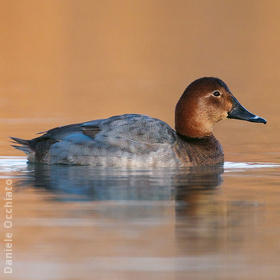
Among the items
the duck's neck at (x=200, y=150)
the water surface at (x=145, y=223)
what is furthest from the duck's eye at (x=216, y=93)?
the water surface at (x=145, y=223)

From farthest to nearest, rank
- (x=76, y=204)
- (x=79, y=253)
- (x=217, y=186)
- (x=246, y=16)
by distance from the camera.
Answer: (x=246, y=16) → (x=217, y=186) → (x=76, y=204) → (x=79, y=253)

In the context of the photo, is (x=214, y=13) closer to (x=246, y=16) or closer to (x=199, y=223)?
(x=246, y=16)

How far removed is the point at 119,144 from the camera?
9.82m

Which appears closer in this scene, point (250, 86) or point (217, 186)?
point (217, 186)

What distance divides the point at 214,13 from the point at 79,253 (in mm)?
34093

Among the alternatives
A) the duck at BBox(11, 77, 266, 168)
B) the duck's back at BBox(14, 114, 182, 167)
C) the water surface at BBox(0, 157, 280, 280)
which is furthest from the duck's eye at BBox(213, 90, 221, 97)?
the water surface at BBox(0, 157, 280, 280)

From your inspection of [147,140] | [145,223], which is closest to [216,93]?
[147,140]

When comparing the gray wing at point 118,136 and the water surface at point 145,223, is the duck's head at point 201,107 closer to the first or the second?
the gray wing at point 118,136

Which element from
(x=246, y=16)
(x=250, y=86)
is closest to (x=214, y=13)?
(x=246, y=16)

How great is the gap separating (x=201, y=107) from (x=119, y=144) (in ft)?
3.88

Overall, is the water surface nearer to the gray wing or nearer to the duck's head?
the gray wing

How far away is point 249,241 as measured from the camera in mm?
6391

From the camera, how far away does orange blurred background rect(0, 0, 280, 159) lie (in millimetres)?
14938

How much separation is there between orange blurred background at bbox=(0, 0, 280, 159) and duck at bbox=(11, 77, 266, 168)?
102 cm
